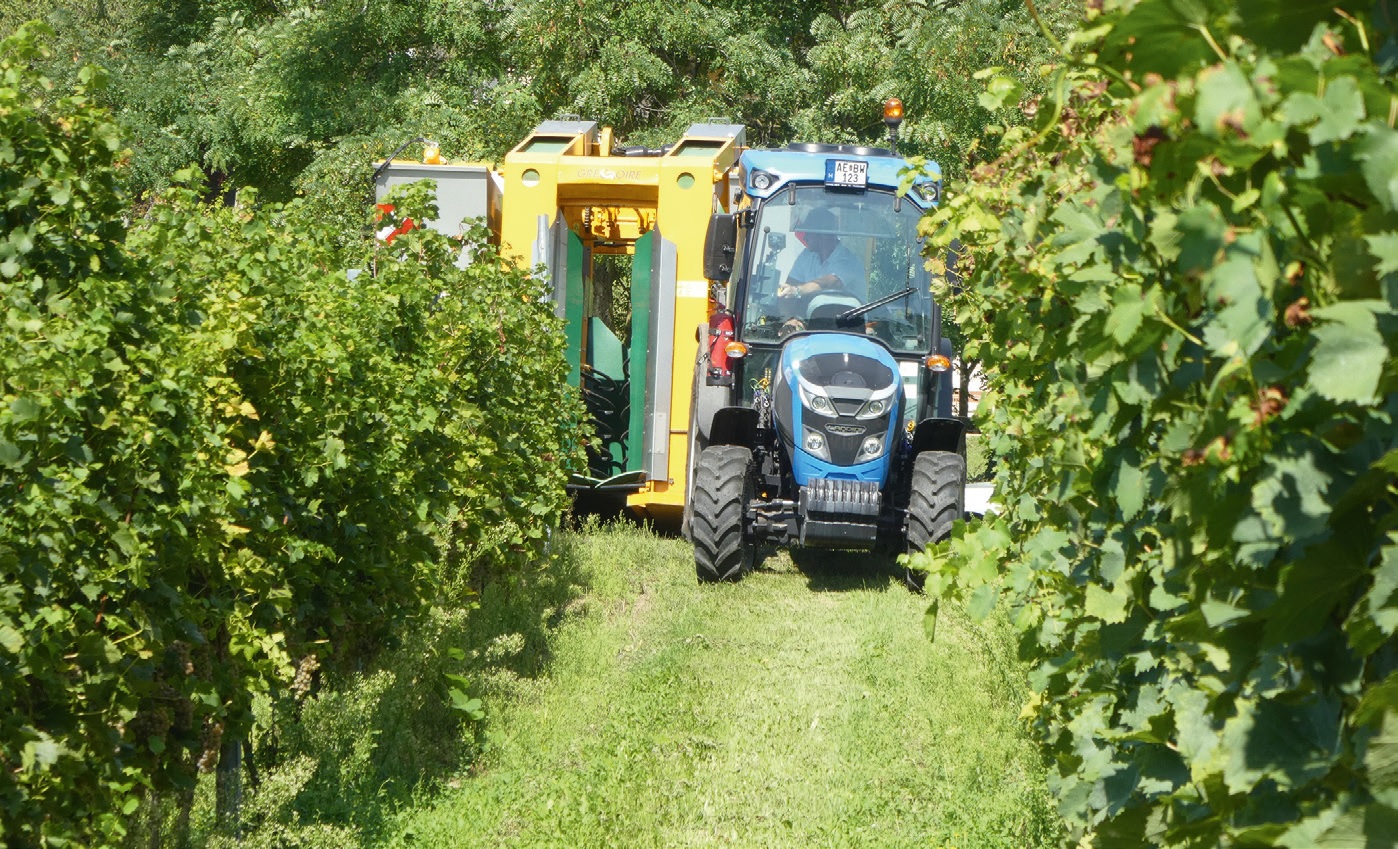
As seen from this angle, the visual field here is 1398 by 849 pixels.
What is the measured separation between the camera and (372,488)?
5.61m

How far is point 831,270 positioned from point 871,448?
1361 mm

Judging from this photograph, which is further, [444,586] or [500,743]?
[444,586]

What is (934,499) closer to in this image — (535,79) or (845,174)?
(845,174)

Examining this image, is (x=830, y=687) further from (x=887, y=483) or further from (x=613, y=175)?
(x=613, y=175)

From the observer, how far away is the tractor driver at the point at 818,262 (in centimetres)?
980

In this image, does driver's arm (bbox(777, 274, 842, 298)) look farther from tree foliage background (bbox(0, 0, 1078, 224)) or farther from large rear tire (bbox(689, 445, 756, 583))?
tree foliage background (bbox(0, 0, 1078, 224))

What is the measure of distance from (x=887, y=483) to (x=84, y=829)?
21.5ft

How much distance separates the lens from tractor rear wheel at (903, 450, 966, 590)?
8.90 m

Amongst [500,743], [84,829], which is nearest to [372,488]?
[500,743]

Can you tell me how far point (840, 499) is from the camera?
8.84m

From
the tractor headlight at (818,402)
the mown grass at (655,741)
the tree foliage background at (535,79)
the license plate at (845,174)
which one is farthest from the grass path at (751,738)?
the tree foliage background at (535,79)

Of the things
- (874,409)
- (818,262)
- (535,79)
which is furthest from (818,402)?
(535,79)

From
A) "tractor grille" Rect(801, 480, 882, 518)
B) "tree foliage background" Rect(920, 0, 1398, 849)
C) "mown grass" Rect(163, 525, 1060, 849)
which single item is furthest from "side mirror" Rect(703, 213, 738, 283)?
"tree foliage background" Rect(920, 0, 1398, 849)

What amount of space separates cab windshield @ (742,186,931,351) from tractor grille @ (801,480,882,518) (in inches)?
48.4
